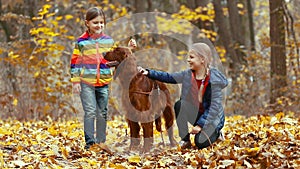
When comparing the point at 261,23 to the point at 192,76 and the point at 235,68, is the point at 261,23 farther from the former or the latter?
the point at 192,76

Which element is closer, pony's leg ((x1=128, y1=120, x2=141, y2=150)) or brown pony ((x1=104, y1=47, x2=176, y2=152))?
brown pony ((x1=104, y1=47, x2=176, y2=152))

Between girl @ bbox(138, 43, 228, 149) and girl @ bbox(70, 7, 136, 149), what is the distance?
71cm

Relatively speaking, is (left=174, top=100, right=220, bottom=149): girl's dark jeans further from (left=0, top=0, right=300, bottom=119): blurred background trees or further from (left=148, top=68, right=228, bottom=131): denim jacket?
(left=0, top=0, right=300, bottom=119): blurred background trees

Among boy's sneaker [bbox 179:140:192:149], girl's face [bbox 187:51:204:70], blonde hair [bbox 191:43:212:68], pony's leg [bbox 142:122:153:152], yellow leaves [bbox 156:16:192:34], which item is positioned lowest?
boy's sneaker [bbox 179:140:192:149]

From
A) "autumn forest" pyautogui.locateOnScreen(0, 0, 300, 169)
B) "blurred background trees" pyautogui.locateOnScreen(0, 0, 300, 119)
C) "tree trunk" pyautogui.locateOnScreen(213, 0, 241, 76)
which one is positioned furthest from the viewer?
"tree trunk" pyautogui.locateOnScreen(213, 0, 241, 76)

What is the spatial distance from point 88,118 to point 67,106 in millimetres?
6874

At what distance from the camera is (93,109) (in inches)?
284

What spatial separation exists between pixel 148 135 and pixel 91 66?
114cm

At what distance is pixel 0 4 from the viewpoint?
56.7 ft

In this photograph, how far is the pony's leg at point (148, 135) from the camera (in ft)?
22.7

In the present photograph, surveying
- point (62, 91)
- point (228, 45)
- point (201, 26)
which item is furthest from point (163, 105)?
point (201, 26)

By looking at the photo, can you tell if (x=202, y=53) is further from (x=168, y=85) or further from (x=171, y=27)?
(x=171, y=27)

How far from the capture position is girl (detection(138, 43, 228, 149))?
257 inches

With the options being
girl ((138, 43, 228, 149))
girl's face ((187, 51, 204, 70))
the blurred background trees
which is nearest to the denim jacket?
girl ((138, 43, 228, 149))
